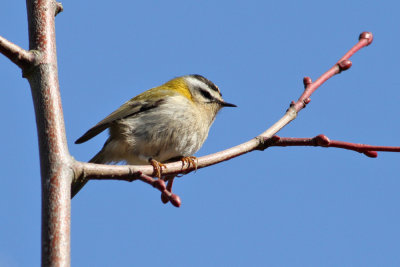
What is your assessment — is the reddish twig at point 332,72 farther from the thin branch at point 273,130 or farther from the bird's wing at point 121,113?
the bird's wing at point 121,113

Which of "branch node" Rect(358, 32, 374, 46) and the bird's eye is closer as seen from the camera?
"branch node" Rect(358, 32, 374, 46)

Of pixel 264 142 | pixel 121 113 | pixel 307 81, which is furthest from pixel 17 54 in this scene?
pixel 121 113

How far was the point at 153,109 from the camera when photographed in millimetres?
4500

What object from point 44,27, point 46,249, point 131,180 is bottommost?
point 46,249

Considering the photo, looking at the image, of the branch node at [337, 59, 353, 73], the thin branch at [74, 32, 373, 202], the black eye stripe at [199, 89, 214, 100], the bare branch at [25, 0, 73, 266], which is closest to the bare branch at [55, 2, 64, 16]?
the bare branch at [25, 0, 73, 266]

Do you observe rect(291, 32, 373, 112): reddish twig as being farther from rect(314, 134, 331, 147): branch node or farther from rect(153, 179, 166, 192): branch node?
rect(153, 179, 166, 192): branch node

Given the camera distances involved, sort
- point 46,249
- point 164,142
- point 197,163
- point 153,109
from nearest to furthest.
Result: 1. point 46,249
2. point 197,163
3. point 164,142
4. point 153,109

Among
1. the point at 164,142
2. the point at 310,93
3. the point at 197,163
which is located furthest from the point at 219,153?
the point at 164,142

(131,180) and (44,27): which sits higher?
(44,27)

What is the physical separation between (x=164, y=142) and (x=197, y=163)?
1.84 m

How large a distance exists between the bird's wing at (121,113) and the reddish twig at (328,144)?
7.05 ft

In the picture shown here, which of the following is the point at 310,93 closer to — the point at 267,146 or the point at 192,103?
the point at 267,146

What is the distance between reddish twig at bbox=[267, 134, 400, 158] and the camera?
2014 mm

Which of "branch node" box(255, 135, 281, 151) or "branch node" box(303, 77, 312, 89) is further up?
"branch node" box(303, 77, 312, 89)
